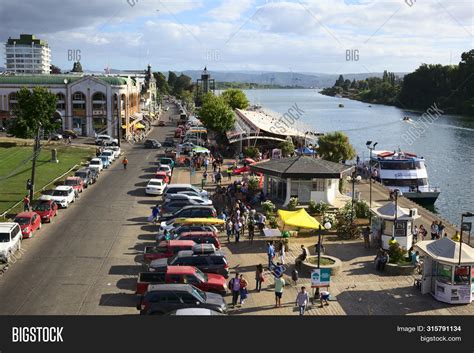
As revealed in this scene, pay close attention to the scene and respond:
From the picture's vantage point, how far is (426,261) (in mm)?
20734

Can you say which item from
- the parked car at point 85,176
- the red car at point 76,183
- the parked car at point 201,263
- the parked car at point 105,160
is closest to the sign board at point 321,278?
the parked car at point 201,263

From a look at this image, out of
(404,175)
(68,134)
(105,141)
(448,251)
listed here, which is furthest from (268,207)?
(68,134)

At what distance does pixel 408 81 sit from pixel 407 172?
117m

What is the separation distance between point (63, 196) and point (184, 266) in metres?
16.4

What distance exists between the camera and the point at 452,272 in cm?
1989

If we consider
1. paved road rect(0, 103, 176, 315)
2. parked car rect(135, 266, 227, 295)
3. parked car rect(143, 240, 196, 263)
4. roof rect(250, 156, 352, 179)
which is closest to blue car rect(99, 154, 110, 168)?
paved road rect(0, 103, 176, 315)

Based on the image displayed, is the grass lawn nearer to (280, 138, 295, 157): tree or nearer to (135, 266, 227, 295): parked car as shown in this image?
(135, 266, 227, 295): parked car

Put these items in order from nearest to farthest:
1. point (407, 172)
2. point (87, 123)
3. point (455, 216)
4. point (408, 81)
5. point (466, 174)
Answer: point (455, 216), point (407, 172), point (466, 174), point (87, 123), point (408, 81)

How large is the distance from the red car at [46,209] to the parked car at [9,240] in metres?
4.86

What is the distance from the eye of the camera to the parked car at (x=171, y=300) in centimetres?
1753

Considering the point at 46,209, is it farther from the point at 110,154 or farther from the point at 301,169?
the point at 110,154

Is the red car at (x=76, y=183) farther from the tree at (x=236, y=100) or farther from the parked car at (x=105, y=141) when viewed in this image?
the tree at (x=236, y=100)
